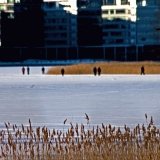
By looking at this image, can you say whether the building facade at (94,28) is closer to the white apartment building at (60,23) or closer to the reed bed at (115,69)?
the white apartment building at (60,23)

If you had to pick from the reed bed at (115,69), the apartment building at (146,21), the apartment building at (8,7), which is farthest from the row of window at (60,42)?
the reed bed at (115,69)

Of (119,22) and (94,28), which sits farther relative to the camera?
(119,22)

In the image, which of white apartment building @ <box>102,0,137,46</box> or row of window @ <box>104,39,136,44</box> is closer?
white apartment building @ <box>102,0,137,46</box>

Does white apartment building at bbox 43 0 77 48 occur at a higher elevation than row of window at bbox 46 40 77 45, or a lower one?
higher

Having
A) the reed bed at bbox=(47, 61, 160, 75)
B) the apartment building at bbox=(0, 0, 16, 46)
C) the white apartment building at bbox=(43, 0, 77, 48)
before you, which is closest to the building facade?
the white apartment building at bbox=(43, 0, 77, 48)

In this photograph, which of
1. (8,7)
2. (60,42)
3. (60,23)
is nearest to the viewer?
(8,7)

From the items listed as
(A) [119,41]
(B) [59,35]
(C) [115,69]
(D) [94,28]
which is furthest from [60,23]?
(C) [115,69]

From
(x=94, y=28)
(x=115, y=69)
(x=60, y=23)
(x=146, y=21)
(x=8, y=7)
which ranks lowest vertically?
(x=115, y=69)

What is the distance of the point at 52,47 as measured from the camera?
451ft

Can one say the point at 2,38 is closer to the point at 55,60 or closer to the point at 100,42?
the point at 55,60

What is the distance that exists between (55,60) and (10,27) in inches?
589

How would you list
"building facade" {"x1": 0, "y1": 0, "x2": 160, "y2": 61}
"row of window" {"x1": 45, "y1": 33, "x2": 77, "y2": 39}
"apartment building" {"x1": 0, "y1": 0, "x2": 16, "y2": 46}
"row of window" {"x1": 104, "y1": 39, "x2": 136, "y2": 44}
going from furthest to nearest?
"row of window" {"x1": 104, "y1": 39, "x2": 136, "y2": 44}, "row of window" {"x1": 45, "y1": 33, "x2": 77, "y2": 39}, "building facade" {"x1": 0, "y1": 0, "x2": 160, "y2": 61}, "apartment building" {"x1": 0, "y1": 0, "x2": 16, "y2": 46}

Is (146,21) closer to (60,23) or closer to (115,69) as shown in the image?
(60,23)

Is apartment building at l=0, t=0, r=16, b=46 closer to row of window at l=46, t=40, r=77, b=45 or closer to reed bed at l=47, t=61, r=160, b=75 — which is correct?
row of window at l=46, t=40, r=77, b=45
